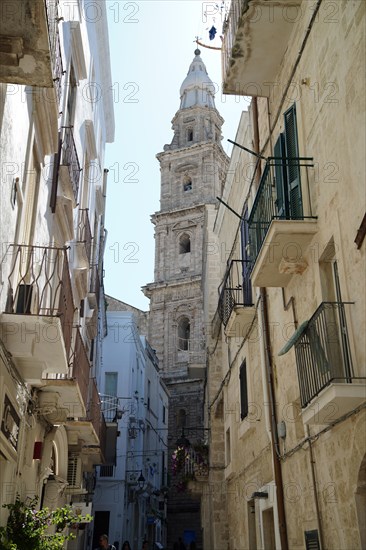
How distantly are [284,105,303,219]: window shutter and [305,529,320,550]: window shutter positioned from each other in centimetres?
348

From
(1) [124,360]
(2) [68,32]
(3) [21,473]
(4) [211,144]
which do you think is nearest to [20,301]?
(3) [21,473]

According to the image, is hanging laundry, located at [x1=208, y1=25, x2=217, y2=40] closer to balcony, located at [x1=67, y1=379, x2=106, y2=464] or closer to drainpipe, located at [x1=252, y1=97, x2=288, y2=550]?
drainpipe, located at [x1=252, y1=97, x2=288, y2=550]

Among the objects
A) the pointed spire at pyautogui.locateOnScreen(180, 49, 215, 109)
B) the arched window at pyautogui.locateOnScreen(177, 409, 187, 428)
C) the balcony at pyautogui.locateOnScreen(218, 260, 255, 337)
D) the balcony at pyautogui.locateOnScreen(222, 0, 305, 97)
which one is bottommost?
the balcony at pyautogui.locateOnScreen(218, 260, 255, 337)

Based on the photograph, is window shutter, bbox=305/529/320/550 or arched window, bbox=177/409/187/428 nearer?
window shutter, bbox=305/529/320/550

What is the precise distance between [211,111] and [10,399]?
51321 millimetres

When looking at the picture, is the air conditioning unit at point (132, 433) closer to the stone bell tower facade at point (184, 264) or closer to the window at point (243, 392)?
the stone bell tower facade at point (184, 264)

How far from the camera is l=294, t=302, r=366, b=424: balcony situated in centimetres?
540

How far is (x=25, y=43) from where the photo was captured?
549cm

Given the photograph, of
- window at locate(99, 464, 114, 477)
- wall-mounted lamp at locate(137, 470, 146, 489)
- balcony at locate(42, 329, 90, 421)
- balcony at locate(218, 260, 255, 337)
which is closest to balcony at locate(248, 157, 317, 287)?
balcony at locate(218, 260, 255, 337)

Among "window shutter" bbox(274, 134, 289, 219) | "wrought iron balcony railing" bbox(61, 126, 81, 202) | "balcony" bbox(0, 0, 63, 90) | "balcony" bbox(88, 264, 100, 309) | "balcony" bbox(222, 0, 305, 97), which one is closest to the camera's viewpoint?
"balcony" bbox(0, 0, 63, 90)

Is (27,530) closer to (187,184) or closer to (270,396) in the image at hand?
(270,396)

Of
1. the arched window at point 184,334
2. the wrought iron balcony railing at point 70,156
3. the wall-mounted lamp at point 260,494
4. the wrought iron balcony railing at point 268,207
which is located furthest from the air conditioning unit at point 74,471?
the arched window at point 184,334

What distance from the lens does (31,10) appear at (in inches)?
204

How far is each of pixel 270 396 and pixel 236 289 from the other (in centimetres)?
289
